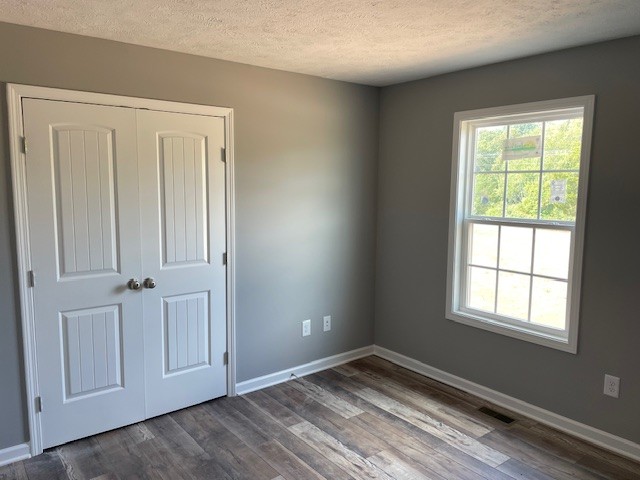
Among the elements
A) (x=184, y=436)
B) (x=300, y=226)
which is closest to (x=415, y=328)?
(x=300, y=226)

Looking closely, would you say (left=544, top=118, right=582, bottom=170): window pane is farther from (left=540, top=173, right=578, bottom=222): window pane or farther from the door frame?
the door frame

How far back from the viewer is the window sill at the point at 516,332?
2.91 metres

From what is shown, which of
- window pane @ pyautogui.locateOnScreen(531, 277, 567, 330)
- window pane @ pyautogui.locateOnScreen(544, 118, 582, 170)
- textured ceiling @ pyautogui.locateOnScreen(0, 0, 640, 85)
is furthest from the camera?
window pane @ pyautogui.locateOnScreen(531, 277, 567, 330)

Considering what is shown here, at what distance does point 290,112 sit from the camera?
3.48 meters

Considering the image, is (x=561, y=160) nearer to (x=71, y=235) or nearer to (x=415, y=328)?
(x=415, y=328)

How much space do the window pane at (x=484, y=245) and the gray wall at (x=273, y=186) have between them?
953 mm

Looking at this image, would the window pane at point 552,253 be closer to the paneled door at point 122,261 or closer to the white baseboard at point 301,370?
the white baseboard at point 301,370

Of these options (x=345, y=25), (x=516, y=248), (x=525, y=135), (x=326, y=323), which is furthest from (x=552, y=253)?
(x=345, y=25)

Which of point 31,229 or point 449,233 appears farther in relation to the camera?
point 449,233

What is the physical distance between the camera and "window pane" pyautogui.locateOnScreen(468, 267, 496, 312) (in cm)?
337

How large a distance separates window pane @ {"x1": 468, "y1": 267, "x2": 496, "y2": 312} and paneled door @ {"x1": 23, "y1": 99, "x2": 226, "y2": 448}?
6.00 ft

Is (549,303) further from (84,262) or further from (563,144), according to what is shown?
(84,262)

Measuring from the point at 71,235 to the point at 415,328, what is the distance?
2619mm

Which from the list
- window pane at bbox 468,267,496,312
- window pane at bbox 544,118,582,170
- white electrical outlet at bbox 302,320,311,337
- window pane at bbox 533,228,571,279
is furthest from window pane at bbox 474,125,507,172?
white electrical outlet at bbox 302,320,311,337
